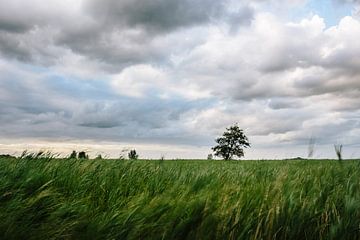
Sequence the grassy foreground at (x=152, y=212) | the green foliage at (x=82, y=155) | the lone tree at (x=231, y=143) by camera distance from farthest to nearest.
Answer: the lone tree at (x=231, y=143), the green foliage at (x=82, y=155), the grassy foreground at (x=152, y=212)

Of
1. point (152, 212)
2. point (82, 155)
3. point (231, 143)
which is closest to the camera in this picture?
point (152, 212)

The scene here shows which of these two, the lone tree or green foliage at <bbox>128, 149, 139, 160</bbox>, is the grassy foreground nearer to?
green foliage at <bbox>128, 149, 139, 160</bbox>

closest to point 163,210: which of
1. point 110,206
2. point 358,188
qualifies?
point 110,206

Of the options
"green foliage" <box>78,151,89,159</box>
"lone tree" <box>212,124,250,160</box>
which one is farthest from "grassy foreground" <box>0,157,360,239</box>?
"lone tree" <box>212,124,250,160</box>

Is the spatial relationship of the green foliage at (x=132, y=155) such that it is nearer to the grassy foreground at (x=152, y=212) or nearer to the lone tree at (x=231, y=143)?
the grassy foreground at (x=152, y=212)

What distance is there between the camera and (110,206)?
4.88 meters

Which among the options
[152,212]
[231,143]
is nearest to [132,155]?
[152,212]

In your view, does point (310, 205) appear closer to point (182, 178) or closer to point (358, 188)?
point (358, 188)

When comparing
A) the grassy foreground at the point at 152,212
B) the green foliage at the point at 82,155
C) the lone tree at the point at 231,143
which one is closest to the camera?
the grassy foreground at the point at 152,212

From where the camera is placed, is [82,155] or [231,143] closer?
[82,155]

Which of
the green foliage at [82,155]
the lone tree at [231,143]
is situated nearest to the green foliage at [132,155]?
the green foliage at [82,155]

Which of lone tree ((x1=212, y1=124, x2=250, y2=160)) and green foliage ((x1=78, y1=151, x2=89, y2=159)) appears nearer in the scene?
green foliage ((x1=78, y1=151, x2=89, y2=159))

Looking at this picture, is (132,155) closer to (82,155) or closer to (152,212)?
(82,155)

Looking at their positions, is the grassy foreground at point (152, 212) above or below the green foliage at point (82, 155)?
below
